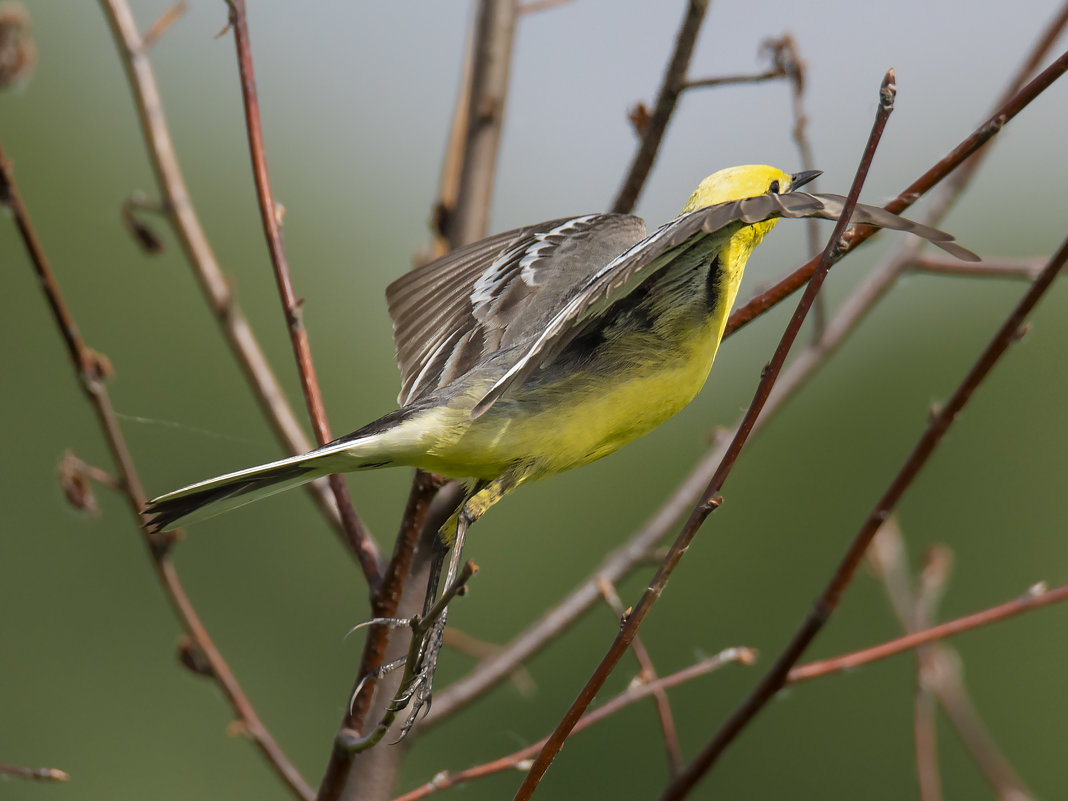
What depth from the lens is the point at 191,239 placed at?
258cm

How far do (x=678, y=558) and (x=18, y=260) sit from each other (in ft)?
27.1

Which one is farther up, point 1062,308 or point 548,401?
point 548,401

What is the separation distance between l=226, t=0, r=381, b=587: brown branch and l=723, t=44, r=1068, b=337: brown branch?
86 centimetres

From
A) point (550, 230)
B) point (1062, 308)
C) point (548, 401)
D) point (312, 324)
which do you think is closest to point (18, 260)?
point (312, 324)

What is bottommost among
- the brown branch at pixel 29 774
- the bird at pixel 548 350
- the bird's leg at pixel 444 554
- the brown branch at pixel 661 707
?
the brown branch at pixel 661 707

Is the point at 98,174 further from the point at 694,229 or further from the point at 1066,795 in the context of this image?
the point at 694,229

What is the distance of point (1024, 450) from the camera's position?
8.30 meters

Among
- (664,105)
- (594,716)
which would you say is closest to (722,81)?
(664,105)

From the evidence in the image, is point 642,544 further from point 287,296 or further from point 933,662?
point 287,296

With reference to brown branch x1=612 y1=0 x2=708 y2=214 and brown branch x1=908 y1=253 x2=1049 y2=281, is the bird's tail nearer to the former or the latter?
brown branch x1=612 y1=0 x2=708 y2=214

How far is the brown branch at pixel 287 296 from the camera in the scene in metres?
2.07

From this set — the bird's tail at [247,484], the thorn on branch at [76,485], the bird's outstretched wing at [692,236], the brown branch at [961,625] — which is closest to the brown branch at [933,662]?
the brown branch at [961,625]

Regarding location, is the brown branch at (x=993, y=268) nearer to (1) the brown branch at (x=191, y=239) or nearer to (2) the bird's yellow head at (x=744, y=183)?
(2) the bird's yellow head at (x=744, y=183)

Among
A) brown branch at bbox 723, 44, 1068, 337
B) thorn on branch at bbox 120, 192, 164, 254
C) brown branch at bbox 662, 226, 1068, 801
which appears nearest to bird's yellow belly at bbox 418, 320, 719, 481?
brown branch at bbox 723, 44, 1068, 337
